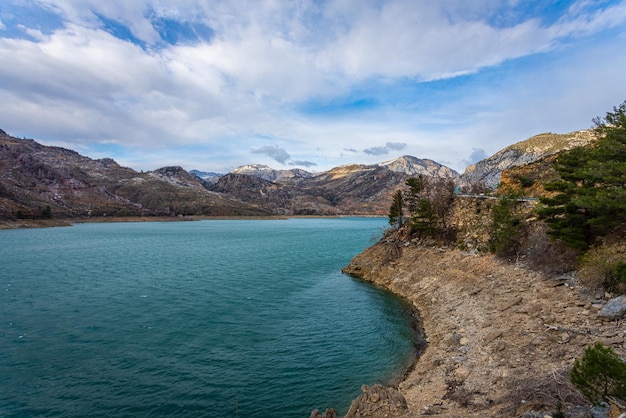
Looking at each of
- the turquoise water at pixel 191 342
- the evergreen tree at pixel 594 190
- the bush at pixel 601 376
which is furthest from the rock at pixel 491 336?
the bush at pixel 601 376

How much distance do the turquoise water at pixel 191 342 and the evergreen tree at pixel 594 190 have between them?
44.8 ft

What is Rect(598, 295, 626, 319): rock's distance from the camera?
50.1 feet

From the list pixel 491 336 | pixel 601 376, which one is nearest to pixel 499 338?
pixel 491 336

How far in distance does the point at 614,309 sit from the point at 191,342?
24343mm

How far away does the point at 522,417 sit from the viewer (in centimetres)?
985

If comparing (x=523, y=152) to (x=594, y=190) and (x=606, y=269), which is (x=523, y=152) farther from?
(x=606, y=269)

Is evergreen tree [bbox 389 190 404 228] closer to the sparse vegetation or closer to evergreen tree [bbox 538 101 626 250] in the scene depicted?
the sparse vegetation

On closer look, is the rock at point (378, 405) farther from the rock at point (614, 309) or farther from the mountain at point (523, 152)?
the mountain at point (523, 152)

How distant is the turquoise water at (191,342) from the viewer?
16156mm

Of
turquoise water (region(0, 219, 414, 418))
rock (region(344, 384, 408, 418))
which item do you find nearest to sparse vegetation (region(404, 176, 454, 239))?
turquoise water (region(0, 219, 414, 418))

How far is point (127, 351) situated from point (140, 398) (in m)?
6.35

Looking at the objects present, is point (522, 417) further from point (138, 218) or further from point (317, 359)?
point (138, 218)

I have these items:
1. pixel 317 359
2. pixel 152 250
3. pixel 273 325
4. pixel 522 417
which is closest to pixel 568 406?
pixel 522 417

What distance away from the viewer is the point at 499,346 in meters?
17.9
